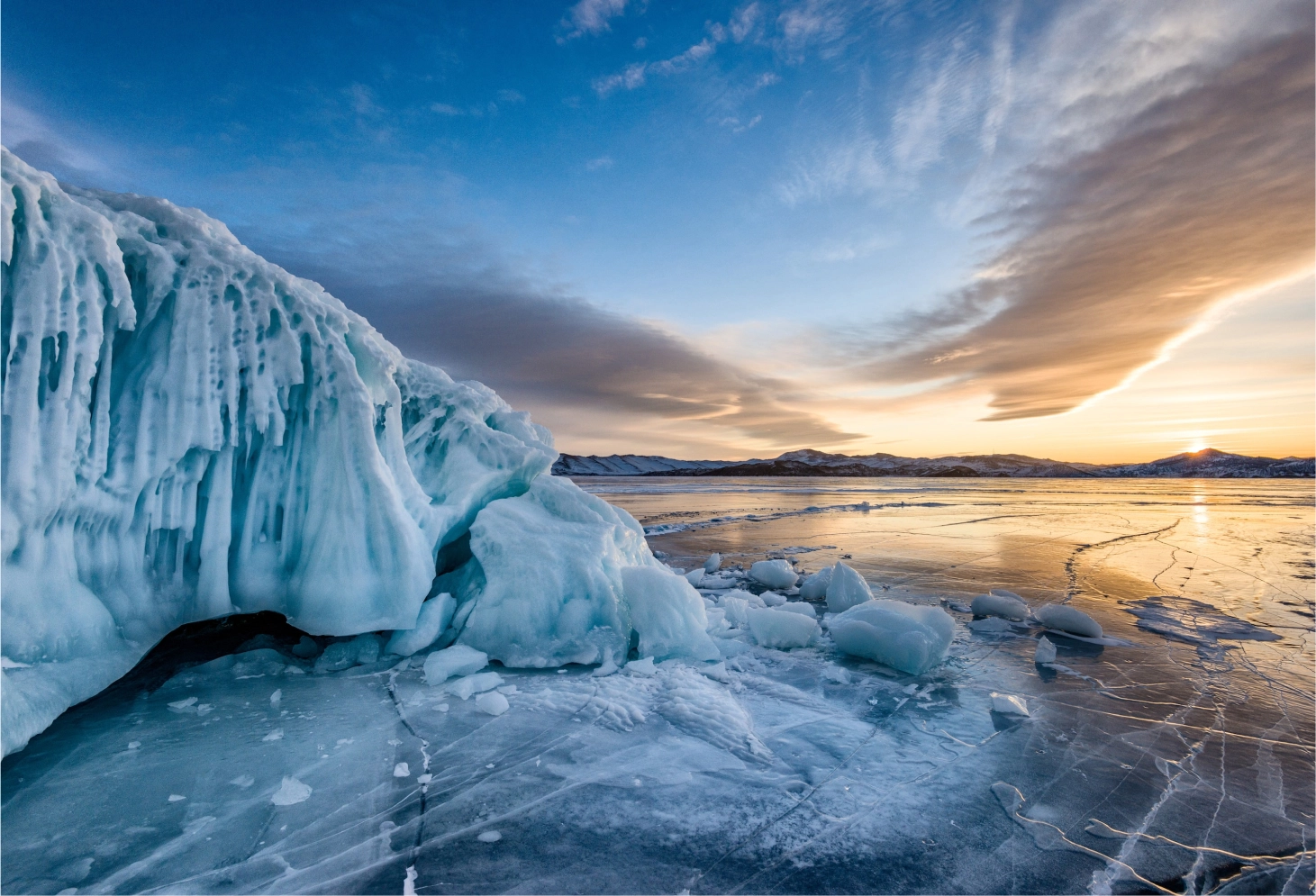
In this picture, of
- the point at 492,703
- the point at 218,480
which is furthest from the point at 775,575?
the point at 218,480

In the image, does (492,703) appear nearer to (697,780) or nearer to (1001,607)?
(697,780)

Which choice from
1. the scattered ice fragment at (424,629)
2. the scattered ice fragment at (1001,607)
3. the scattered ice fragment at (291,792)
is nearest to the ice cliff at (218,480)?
the scattered ice fragment at (424,629)

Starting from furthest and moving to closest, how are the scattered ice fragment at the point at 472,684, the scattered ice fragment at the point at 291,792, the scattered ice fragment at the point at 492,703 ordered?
the scattered ice fragment at the point at 472,684 < the scattered ice fragment at the point at 492,703 < the scattered ice fragment at the point at 291,792

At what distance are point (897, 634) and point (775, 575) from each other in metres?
3.25

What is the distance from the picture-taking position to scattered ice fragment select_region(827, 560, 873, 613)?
6.27 m

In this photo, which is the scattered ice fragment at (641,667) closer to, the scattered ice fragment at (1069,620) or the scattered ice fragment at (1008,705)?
the scattered ice fragment at (1008,705)

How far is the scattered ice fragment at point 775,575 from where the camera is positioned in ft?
25.5

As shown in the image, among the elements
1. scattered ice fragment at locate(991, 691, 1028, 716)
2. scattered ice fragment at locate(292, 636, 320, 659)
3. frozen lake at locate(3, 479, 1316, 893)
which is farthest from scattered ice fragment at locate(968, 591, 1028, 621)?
scattered ice fragment at locate(292, 636, 320, 659)

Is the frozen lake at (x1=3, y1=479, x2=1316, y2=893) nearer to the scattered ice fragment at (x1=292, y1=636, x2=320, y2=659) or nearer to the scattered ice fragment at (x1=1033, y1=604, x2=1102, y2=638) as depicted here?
the scattered ice fragment at (x1=292, y1=636, x2=320, y2=659)

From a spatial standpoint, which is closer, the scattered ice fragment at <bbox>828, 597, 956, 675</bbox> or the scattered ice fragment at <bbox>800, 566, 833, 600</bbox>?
the scattered ice fragment at <bbox>828, 597, 956, 675</bbox>

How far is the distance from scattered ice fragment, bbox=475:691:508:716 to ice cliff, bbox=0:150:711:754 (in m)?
0.74

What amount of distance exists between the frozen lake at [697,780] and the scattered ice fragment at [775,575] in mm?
2627

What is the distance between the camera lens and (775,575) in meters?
7.83

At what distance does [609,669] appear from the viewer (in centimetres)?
442
